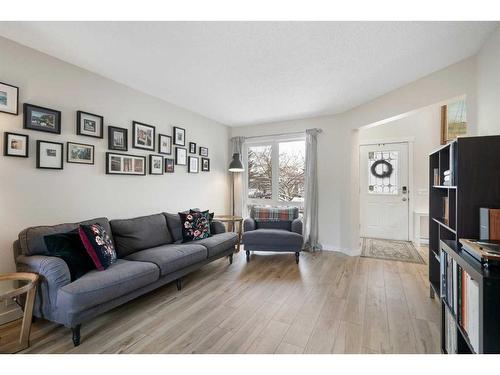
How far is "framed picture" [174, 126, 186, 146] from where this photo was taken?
378 centimetres

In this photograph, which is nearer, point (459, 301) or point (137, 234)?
point (459, 301)

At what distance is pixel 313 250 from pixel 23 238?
3.91 m

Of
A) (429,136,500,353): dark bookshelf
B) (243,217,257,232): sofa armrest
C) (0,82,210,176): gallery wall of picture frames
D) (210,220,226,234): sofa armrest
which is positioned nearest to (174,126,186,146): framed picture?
(0,82,210,176): gallery wall of picture frames

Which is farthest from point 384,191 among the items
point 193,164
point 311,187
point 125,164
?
point 125,164

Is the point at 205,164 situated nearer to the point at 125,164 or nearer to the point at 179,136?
the point at 179,136

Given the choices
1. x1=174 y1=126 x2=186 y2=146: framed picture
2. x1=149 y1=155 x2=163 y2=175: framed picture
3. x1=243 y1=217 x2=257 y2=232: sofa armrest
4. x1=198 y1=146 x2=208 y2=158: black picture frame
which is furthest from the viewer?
x1=198 y1=146 x2=208 y2=158: black picture frame

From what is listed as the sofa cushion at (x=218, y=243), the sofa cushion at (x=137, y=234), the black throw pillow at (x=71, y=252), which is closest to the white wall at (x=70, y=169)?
the sofa cushion at (x=137, y=234)

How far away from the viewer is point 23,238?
6.63 feet

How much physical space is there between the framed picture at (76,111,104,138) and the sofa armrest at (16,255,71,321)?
137 centimetres

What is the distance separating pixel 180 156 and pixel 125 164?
982 mm

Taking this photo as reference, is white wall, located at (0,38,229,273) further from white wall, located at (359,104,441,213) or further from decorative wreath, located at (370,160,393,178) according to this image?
white wall, located at (359,104,441,213)

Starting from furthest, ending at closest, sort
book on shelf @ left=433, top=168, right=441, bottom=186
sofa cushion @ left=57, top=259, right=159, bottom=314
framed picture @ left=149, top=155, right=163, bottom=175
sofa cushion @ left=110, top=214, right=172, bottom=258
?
framed picture @ left=149, top=155, right=163, bottom=175, sofa cushion @ left=110, top=214, right=172, bottom=258, book on shelf @ left=433, top=168, right=441, bottom=186, sofa cushion @ left=57, top=259, right=159, bottom=314

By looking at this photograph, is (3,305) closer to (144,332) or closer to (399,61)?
(144,332)

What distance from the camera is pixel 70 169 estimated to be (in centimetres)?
250
